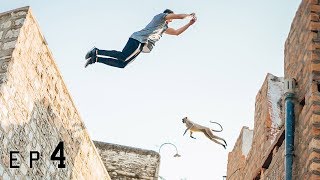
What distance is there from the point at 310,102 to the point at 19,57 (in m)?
3.13

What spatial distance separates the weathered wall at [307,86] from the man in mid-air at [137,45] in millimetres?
1652

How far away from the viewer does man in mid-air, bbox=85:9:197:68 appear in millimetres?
6941

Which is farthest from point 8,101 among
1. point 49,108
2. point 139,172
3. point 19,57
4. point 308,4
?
point 139,172

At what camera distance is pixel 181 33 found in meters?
7.17

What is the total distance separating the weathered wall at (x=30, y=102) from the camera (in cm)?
514

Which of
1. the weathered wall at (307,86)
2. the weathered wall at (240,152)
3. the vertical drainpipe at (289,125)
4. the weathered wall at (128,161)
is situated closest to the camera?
the weathered wall at (307,86)

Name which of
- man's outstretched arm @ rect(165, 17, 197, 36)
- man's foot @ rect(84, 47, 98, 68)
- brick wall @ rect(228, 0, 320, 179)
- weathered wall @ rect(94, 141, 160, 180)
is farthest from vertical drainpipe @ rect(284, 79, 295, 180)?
weathered wall @ rect(94, 141, 160, 180)

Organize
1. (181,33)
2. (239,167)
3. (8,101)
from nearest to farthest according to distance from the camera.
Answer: (8,101) < (181,33) < (239,167)

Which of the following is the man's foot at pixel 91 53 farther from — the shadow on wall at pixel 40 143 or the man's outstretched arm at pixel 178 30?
the man's outstretched arm at pixel 178 30

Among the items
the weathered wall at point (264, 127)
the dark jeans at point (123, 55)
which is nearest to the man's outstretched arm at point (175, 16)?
the dark jeans at point (123, 55)

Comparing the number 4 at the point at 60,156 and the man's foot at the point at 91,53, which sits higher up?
the man's foot at the point at 91,53

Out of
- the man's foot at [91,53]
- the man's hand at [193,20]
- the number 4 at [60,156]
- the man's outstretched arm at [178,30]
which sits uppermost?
the man's hand at [193,20]

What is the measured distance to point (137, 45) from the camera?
A: 6.99m

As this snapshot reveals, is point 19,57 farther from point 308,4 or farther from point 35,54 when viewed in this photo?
point 308,4
